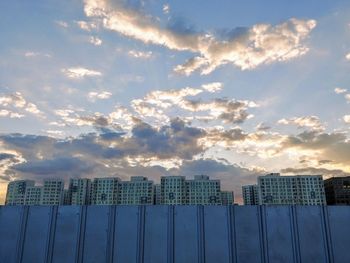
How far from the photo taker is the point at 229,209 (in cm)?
871

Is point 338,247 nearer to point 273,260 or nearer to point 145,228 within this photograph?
point 273,260

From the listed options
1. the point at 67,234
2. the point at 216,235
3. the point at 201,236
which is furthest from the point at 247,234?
the point at 67,234

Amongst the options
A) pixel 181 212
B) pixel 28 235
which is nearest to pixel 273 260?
pixel 181 212

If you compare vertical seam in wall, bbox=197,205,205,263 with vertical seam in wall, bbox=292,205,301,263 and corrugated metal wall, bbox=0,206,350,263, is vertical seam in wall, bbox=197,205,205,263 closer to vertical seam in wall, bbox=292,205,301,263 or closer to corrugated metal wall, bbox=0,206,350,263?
corrugated metal wall, bbox=0,206,350,263

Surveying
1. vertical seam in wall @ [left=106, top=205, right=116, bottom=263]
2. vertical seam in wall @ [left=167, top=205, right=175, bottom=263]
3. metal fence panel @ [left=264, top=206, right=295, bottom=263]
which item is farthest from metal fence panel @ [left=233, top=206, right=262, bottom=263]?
vertical seam in wall @ [left=106, top=205, right=116, bottom=263]

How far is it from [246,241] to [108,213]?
164 inches

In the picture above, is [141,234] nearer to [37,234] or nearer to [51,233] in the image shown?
[51,233]

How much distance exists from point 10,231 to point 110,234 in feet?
10.0

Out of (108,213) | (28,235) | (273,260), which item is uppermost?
(108,213)

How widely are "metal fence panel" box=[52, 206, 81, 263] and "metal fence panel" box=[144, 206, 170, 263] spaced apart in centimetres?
206

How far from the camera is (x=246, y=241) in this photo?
845 centimetres

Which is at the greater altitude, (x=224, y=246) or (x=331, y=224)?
(x=331, y=224)

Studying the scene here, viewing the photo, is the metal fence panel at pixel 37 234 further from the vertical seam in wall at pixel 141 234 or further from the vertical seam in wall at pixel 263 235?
the vertical seam in wall at pixel 263 235

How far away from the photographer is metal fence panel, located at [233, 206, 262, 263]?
8.34 m
